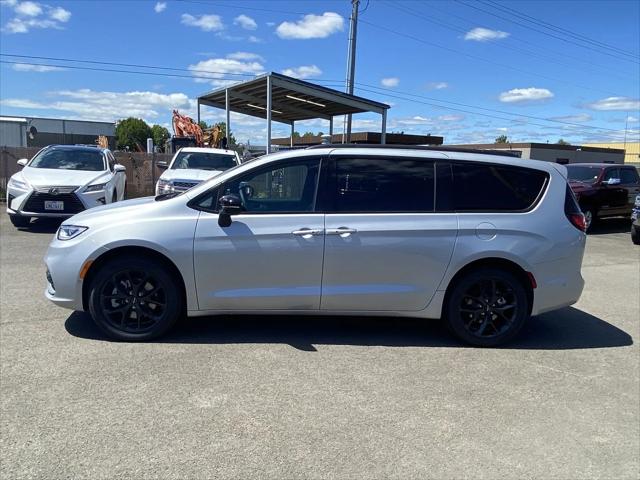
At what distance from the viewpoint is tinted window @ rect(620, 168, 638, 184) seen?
15.7m


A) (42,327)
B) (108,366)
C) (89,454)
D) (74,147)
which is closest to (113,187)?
(74,147)

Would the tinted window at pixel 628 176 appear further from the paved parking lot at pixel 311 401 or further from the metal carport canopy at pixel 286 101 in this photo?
the paved parking lot at pixel 311 401

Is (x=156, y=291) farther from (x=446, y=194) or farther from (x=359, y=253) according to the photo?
(x=446, y=194)

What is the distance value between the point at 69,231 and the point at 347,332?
2.74 meters

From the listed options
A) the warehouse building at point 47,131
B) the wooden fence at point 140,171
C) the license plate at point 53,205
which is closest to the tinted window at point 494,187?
the license plate at point 53,205

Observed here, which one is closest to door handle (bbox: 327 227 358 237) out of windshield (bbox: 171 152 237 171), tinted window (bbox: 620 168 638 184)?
windshield (bbox: 171 152 237 171)

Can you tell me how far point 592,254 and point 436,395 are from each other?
29.2 ft

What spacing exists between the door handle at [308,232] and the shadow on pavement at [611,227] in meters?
13.2

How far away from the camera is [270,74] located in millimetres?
17672

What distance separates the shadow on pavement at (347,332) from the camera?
4891 mm

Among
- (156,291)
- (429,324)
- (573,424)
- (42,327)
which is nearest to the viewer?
(573,424)

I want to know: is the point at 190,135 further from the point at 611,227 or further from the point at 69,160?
the point at 611,227

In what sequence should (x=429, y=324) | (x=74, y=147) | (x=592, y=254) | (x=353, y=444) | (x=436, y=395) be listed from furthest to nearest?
1. (x=74, y=147)
2. (x=592, y=254)
3. (x=429, y=324)
4. (x=436, y=395)
5. (x=353, y=444)

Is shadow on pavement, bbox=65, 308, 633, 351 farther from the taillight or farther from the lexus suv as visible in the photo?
the taillight
